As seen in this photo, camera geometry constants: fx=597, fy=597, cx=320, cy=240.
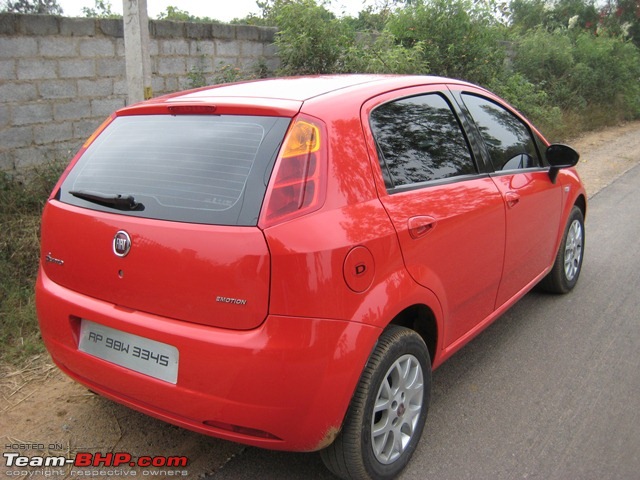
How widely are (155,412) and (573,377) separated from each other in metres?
2.41

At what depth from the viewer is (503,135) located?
3744 millimetres

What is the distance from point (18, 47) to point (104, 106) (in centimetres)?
102

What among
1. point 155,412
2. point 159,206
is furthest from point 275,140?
point 155,412

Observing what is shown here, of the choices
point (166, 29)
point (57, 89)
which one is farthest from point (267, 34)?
point (57, 89)

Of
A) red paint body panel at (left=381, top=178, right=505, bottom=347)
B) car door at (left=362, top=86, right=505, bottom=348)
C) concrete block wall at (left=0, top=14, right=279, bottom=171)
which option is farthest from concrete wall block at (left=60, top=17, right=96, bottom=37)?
red paint body panel at (left=381, top=178, right=505, bottom=347)

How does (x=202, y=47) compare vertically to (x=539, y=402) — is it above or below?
above

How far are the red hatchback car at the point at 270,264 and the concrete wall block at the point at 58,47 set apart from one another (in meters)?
3.17

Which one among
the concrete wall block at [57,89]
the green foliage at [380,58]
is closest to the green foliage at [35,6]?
the concrete wall block at [57,89]

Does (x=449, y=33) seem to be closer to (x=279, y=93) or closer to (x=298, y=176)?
(x=279, y=93)

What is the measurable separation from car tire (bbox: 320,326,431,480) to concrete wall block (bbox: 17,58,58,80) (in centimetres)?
444

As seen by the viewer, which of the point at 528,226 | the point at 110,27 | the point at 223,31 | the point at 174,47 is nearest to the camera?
the point at 528,226

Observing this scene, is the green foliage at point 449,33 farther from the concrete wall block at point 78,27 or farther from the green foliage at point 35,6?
the concrete wall block at point 78,27

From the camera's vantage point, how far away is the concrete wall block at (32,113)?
17.3ft

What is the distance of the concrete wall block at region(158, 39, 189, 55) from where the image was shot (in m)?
6.77
